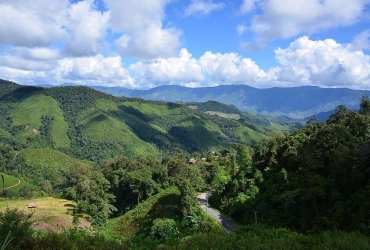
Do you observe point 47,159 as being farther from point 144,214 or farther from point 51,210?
point 144,214

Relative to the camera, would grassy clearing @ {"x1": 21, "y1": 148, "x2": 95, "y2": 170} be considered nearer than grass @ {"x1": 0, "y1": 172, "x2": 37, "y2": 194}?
No

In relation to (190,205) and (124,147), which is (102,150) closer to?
(124,147)

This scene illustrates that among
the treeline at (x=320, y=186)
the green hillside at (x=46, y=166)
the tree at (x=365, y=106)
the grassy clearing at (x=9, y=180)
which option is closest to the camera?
the treeline at (x=320, y=186)

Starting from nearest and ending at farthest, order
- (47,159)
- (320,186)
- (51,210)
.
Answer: (320,186) → (51,210) → (47,159)

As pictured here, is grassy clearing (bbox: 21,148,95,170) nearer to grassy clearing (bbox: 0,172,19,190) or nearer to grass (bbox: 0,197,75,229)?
grassy clearing (bbox: 0,172,19,190)

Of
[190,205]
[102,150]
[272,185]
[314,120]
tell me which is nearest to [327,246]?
[190,205]

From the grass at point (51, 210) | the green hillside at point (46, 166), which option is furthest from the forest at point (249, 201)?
the green hillside at point (46, 166)

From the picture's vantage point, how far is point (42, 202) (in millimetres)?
49094

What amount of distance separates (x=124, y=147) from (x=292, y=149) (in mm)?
158233

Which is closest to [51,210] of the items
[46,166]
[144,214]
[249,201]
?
[144,214]

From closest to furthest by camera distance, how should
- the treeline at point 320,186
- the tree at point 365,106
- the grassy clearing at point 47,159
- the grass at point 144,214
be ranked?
the treeline at point 320,186 < the tree at point 365,106 < the grass at point 144,214 < the grassy clearing at point 47,159

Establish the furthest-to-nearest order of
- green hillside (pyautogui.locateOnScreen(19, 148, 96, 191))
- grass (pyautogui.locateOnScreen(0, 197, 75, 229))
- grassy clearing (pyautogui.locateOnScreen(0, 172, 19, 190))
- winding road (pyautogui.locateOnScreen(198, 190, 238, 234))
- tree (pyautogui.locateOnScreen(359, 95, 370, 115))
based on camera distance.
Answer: green hillside (pyautogui.locateOnScreen(19, 148, 96, 191)), grassy clearing (pyautogui.locateOnScreen(0, 172, 19, 190)), grass (pyautogui.locateOnScreen(0, 197, 75, 229)), tree (pyautogui.locateOnScreen(359, 95, 370, 115)), winding road (pyautogui.locateOnScreen(198, 190, 238, 234))

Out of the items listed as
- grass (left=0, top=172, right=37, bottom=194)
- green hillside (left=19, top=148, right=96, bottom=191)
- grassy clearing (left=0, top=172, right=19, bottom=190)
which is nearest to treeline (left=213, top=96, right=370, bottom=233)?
grass (left=0, top=172, right=37, bottom=194)

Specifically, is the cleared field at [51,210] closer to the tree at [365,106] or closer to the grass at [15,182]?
the tree at [365,106]
